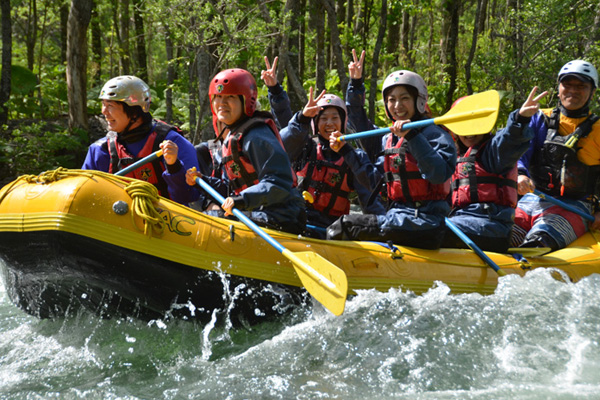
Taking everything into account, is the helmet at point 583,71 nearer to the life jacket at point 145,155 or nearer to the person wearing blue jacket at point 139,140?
the person wearing blue jacket at point 139,140

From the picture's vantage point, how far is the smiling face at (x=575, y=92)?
527 centimetres

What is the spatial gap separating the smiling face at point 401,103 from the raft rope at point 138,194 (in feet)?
5.92

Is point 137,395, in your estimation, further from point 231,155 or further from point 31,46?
point 31,46

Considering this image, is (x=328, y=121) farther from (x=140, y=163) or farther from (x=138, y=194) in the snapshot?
(x=138, y=194)

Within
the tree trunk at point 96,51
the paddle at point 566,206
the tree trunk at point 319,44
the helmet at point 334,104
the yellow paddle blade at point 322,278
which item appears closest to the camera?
the yellow paddle blade at point 322,278

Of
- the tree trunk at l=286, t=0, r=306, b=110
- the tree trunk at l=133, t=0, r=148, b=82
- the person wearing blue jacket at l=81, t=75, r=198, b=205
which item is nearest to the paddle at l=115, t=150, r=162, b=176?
the person wearing blue jacket at l=81, t=75, r=198, b=205

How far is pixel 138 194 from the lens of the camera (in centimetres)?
381

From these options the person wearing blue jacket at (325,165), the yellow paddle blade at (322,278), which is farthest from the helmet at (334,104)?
the yellow paddle blade at (322,278)

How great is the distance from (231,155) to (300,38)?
31.1 feet

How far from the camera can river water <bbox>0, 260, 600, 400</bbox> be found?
3533mm

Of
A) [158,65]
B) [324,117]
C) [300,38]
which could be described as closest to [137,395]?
[324,117]

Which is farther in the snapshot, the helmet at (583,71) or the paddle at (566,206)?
the paddle at (566,206)

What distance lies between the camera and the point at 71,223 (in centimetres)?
362

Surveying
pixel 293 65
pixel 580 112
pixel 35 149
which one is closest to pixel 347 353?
pixel 580 112
